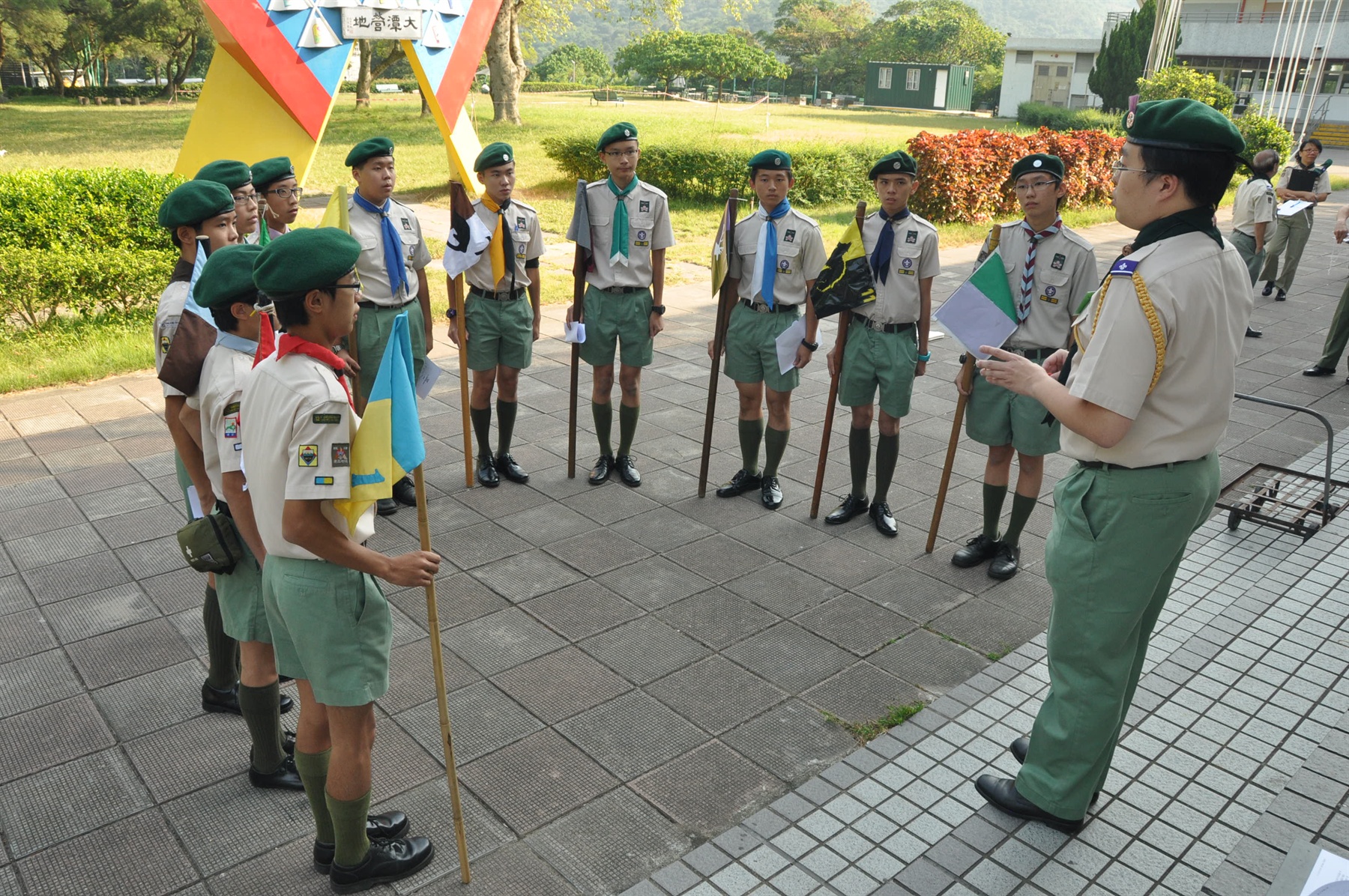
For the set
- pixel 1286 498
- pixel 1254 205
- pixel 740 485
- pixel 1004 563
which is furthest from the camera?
pixel 1254 205

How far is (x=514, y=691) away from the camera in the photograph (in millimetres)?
4074

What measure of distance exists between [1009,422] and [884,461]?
2.61ft

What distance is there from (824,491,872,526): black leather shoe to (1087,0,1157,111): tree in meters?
41.4

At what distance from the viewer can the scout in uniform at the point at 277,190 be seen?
4750 millimetres

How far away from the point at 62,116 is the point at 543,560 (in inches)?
1534

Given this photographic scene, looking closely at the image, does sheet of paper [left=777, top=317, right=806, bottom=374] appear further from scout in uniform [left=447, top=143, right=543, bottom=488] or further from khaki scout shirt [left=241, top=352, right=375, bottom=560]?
khaki scout shirt [left=241, top=352, right=375, bottom=560]

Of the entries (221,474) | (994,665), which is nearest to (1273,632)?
(994,665)

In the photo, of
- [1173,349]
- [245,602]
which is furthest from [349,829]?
[1173,349]

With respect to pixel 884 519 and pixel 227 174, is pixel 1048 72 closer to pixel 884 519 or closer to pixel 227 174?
pixel 884 519

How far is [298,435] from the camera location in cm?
251

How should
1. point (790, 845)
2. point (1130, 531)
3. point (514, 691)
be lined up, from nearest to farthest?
point (1130, 531)
point (790, 845)
point (514, 691)

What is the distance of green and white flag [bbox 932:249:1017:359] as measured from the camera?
4129 millimetres

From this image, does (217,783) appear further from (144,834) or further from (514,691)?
(514,691)

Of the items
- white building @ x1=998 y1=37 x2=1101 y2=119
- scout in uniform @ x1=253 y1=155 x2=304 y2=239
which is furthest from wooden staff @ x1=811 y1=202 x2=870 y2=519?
white building @ x1=998 y1=37 x2=1101 y2=119
